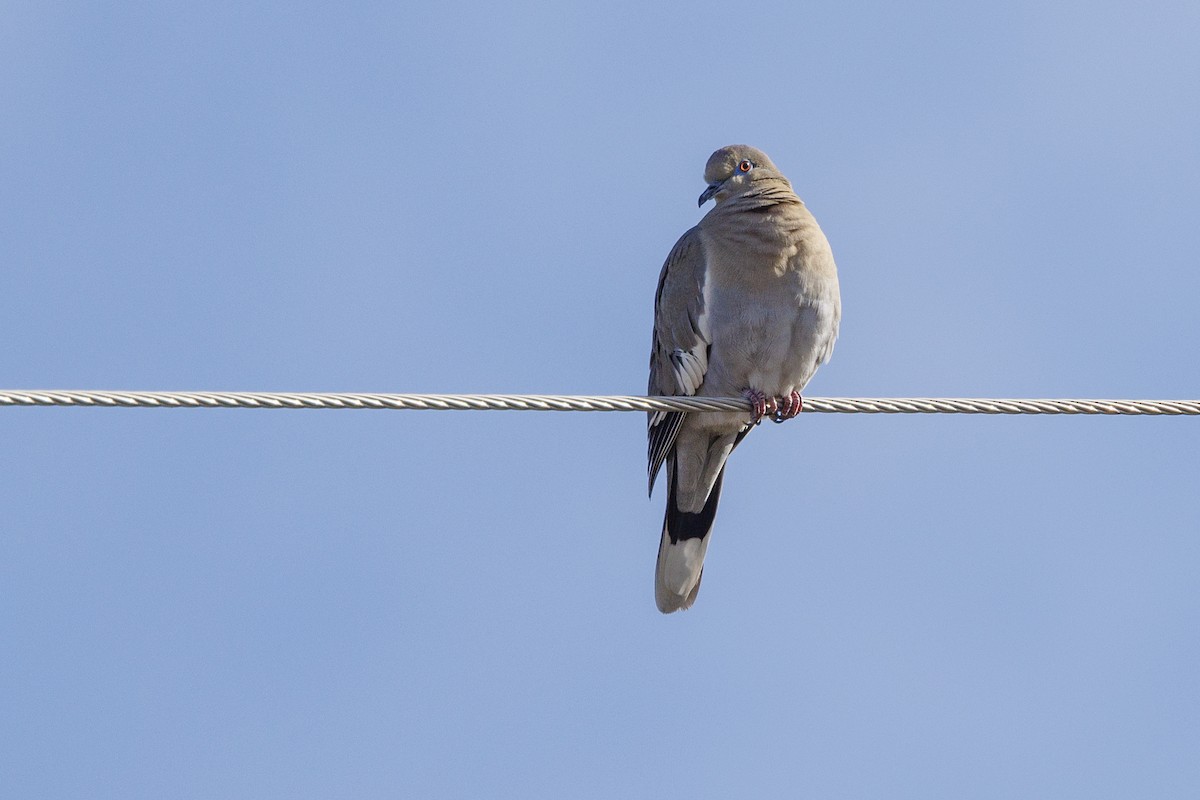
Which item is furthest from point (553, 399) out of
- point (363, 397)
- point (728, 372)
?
point (728, 372)

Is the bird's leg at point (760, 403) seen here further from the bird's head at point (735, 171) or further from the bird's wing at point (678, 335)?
the bird's head at point (735, 171)

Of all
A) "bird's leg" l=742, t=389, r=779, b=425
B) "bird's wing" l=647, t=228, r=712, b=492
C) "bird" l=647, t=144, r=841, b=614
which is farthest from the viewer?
"bird's wing" l=647, t=228, r=712, b=492

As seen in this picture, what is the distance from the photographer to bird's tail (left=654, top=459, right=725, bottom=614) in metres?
5.96

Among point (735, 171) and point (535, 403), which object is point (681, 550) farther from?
point (535, 403)

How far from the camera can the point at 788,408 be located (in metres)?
5.59

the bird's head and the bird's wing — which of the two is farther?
the bird's head

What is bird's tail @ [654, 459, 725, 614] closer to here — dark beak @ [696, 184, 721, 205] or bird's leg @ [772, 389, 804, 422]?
bird's leg @ [772, 389, 804, 422]

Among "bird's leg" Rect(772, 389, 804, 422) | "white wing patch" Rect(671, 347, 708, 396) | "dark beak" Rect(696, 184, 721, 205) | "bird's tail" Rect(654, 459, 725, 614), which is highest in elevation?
"dark beak" Rect(696, 184, 721, 205)

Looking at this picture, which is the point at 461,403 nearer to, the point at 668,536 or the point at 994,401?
the point at 994,401

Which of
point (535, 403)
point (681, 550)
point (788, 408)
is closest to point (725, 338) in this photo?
point (788, 408)

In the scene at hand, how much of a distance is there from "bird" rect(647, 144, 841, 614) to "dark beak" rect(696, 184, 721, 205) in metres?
0.22

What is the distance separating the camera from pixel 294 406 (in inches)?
145

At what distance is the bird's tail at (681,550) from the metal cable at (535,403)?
4.81ft

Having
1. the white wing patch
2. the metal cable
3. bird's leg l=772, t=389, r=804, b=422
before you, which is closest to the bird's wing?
the white wing patch
